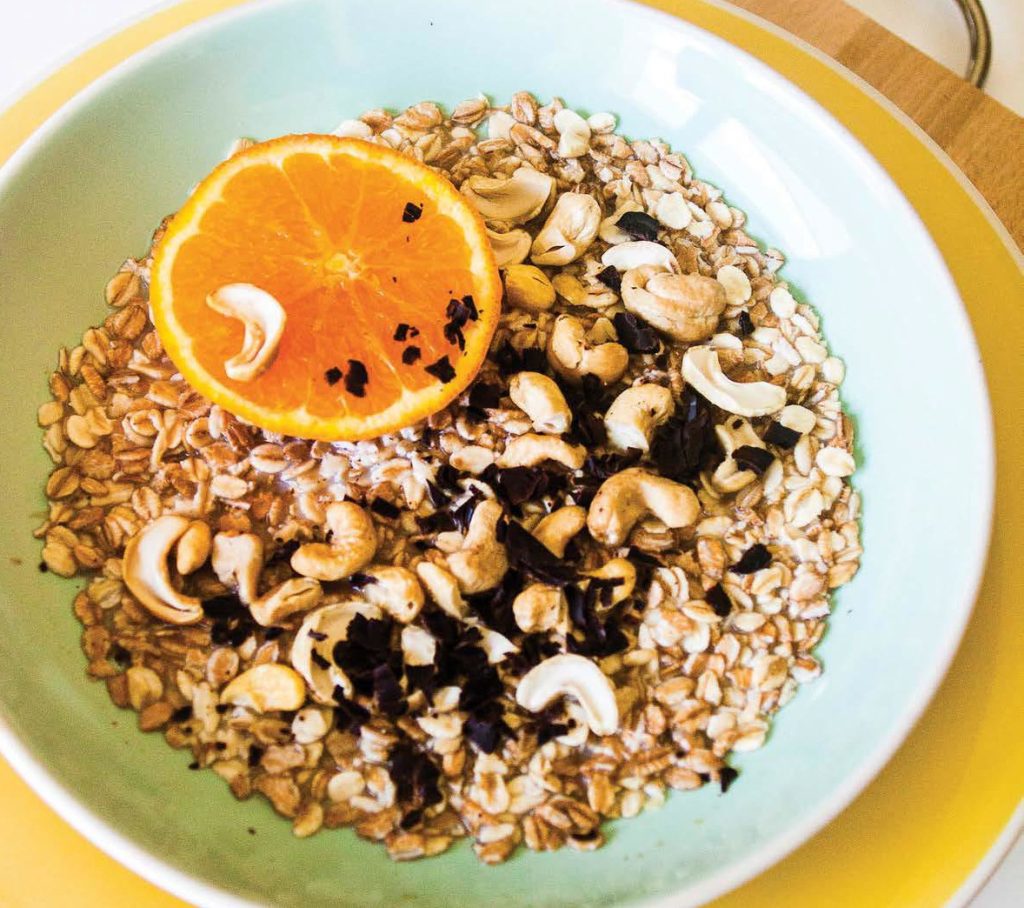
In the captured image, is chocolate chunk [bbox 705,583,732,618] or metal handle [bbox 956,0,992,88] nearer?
chocolate chunk [bbox 705,583,732,618]

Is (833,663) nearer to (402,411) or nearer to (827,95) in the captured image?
(402,411)

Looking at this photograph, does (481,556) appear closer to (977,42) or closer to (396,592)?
(396,592)

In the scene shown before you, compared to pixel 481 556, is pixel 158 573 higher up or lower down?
lower down

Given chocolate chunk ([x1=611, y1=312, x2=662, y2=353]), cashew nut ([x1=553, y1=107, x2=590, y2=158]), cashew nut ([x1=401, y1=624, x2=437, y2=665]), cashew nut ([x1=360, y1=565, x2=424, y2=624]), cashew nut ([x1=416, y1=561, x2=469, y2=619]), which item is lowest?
cashew nut ([x1=401, y1=624, x2=437, y2=665])

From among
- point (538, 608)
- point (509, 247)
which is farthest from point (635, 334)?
point (538, 608)

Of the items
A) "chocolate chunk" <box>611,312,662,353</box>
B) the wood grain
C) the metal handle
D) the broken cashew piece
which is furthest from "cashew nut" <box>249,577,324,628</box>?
the metal handle

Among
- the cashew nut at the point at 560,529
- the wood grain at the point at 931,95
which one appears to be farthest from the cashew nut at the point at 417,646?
the wood grain at the point at 931,95

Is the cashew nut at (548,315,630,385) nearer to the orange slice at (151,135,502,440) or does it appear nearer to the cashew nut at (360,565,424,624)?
the orange slice at (151,135,502,440)
